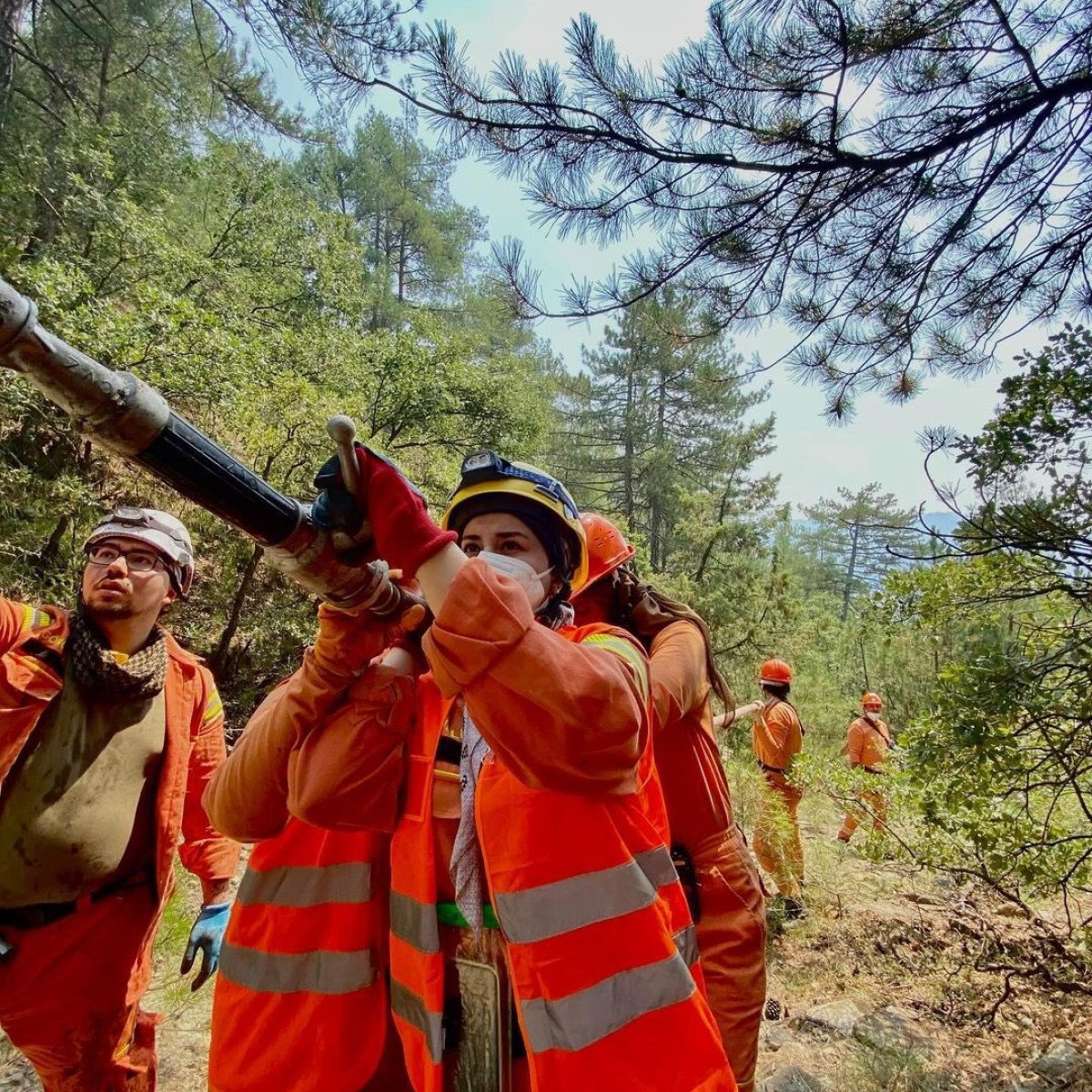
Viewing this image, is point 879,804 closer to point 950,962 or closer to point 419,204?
point 950,962

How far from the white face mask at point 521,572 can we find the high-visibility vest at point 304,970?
26.7 inches

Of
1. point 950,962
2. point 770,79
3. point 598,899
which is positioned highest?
point 770,79

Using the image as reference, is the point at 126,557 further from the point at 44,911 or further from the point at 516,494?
the point at 516,494

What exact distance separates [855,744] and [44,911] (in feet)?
26.5

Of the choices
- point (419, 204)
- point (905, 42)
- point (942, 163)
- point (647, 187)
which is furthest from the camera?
point (419, 204)

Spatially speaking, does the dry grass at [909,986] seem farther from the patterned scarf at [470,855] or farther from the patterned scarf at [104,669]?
the patterned scarf at [104,669]

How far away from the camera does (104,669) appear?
2.22m

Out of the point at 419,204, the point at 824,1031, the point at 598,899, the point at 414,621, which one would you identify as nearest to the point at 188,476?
the point at 414,621

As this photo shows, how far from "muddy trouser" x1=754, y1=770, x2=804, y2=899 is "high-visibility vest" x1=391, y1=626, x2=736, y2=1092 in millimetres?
4949

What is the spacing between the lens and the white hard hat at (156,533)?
239cm

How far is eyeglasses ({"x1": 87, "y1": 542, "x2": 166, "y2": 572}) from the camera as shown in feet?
7.73

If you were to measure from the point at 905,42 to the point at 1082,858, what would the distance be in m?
3.45

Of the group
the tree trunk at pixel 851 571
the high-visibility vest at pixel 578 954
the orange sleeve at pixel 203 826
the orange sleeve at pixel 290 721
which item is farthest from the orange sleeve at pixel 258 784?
the tree trunk at pixel 851 571

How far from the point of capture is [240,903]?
1.40m
